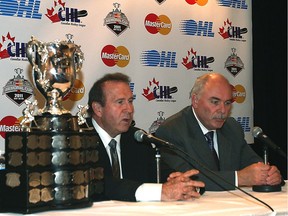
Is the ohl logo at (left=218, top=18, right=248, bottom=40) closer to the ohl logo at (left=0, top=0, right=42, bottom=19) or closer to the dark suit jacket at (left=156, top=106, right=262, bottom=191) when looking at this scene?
the dark suit jacket at (left=156, top=106, right=262, bottom=191)

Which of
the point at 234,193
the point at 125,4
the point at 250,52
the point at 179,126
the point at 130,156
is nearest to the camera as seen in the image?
the point at 234,193

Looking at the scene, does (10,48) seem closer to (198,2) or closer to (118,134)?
(118,134)

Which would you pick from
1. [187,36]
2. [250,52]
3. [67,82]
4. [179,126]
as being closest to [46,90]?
[67,82]

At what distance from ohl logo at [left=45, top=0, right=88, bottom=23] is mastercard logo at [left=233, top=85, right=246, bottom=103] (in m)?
1.84

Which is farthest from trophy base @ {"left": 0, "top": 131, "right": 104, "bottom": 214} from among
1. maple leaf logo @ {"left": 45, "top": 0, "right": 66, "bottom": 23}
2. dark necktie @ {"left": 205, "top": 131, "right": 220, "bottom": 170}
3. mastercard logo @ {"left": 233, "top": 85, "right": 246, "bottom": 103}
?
mastercard logo @ {"left": 233, "top": 85, "right": 246, "bottom": 103}

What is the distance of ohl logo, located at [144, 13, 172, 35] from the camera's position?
5301 millimetres

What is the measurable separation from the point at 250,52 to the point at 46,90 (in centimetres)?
377

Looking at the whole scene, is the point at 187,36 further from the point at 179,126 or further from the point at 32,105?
the point at 32,105

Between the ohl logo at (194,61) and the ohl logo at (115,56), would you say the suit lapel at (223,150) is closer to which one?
the ohl logo at (115,56)

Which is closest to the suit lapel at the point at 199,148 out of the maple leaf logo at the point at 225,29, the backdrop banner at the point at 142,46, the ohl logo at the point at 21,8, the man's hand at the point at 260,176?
the man's hand at the point at 260,176

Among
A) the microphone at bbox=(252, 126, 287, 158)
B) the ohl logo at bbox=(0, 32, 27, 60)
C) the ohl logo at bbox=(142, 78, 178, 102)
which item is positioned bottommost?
the microphone at bbox=(252, 126, 287, 158)

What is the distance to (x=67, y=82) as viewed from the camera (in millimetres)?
2625

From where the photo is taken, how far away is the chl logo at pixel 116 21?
502cm

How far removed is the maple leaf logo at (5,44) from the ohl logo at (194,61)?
176 cm
